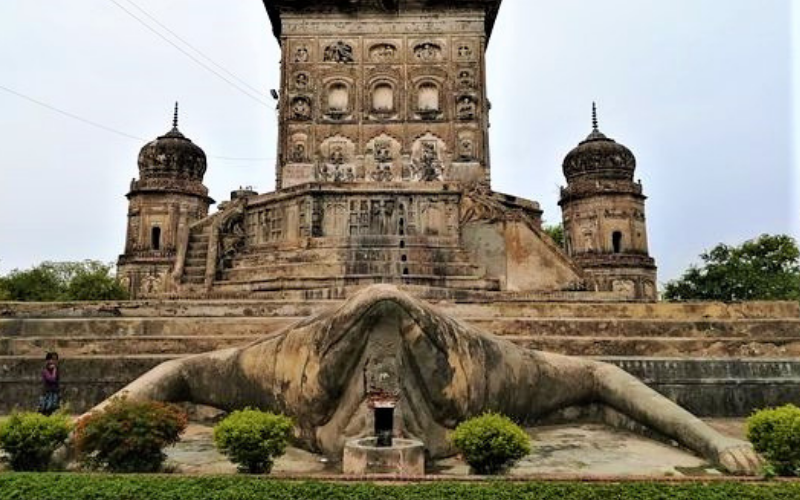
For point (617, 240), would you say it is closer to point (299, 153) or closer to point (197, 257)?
point (299, 153)

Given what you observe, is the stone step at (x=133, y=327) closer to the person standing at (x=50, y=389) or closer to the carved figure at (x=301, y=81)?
the person standing at (x=50, y=389)

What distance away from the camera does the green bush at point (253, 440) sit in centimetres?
555

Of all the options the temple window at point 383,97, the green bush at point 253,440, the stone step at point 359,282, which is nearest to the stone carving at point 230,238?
the stone step at point 359,282

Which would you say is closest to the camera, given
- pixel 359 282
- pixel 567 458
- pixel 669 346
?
pixel 567 458

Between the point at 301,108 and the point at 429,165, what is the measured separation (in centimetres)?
485

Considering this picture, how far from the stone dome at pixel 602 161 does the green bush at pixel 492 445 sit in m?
36.1

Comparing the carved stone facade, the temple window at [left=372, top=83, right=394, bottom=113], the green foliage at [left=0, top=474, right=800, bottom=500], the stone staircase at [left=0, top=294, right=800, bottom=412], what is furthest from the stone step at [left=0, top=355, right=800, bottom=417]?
the temple window at [left=372, top=83, right=394, bottom=113]

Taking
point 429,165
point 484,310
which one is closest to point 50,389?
point 484,310

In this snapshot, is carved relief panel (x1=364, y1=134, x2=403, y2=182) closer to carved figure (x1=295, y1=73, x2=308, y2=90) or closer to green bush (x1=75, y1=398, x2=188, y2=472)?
carved figure (x1=295, y1=73, x2=308, y2=90)

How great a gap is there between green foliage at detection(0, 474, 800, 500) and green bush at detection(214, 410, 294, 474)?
2.02ft

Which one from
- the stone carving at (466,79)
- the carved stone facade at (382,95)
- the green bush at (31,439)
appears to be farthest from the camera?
the stone carving at (466,79)

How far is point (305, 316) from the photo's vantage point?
9852 millimetres

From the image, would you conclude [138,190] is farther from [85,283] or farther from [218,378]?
[218,378]

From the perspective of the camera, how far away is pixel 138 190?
3919 centimetres
